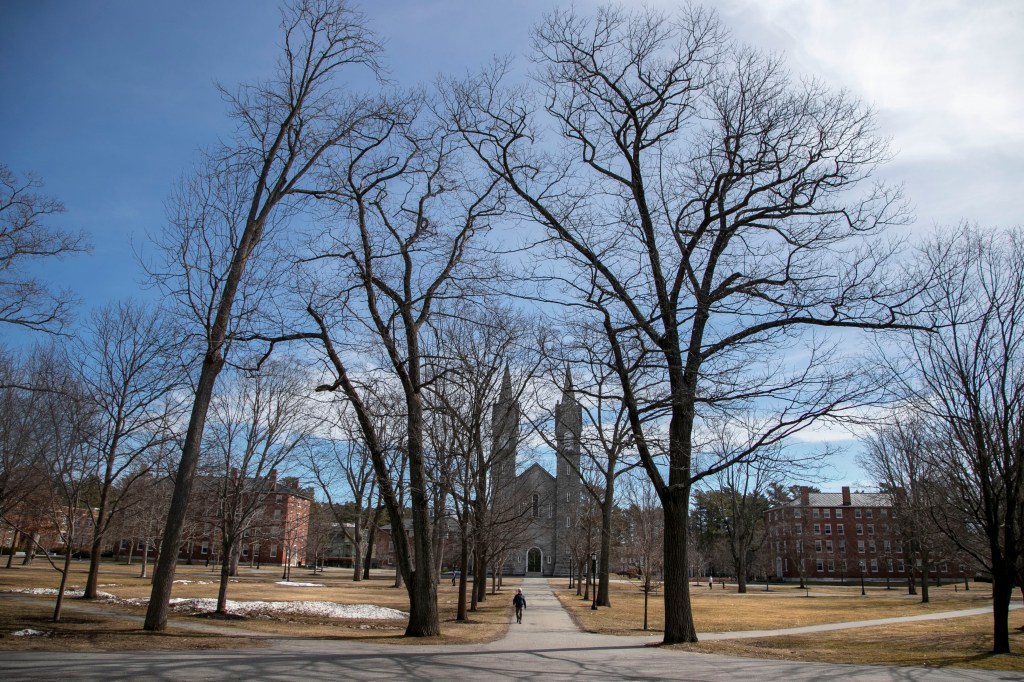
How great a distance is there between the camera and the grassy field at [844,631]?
1316 centimetres

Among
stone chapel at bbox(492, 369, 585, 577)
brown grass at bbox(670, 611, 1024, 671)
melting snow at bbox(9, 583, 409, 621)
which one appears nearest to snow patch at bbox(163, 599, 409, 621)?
melting snow at bbox(9, 583, 409, 621)

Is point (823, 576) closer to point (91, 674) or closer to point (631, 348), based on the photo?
point (631, 348)

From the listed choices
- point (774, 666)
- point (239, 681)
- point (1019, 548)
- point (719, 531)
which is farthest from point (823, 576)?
point (239, 681)

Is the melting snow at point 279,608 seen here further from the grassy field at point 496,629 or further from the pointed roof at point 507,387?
the pointed roof at point 507,387

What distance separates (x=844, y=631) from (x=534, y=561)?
2030 inches

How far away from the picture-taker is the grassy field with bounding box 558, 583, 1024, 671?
1316 centimetres

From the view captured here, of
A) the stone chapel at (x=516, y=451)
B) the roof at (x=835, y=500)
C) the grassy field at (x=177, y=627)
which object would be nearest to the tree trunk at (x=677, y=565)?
the stone chapel at (x=516, y=451)

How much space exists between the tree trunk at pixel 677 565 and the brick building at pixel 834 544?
67.2 m

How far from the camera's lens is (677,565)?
45.2 ft

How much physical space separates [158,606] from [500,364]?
34.9ft

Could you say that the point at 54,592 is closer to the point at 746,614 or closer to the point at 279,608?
the point at 279,608

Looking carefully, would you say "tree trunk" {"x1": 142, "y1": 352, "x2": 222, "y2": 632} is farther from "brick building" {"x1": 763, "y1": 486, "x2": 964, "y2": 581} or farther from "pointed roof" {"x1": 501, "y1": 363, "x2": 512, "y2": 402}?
"brick building" {"x1": 763, "y1": 486, "x2": 964, "y2": 581}

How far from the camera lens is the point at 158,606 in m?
13.2

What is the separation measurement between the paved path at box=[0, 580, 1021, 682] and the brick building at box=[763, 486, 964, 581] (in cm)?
6918
